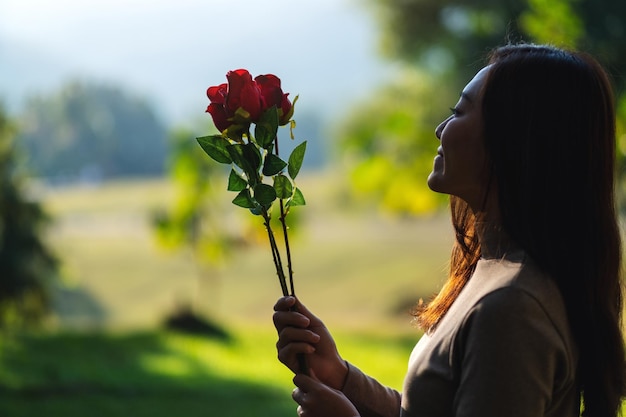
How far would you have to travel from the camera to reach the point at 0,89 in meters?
6.27

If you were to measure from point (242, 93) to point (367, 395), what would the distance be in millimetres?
426

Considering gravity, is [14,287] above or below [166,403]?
above

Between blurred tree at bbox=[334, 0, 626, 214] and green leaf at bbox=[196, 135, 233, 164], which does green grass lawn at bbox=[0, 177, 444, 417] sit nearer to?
blurred tree at bbox=[334, 0, 626, 214]

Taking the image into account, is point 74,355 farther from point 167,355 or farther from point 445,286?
point 445,286

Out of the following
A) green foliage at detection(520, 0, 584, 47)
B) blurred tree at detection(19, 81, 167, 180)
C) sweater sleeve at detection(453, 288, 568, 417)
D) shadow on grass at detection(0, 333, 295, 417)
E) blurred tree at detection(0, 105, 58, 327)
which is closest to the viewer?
sweater sleeve at detection(453, 288, 568, 417)

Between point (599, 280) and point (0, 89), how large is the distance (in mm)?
6093

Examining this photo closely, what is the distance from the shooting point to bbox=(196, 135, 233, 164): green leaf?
986 mm

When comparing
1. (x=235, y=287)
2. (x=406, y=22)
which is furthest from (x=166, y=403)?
(x=406, y=22)

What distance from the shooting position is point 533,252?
2.73 feet

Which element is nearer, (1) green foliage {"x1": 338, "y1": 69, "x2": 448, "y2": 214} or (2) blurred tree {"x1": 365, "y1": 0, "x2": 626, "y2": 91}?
(1) green foliage {"x1": 338, "y1": 69, "x2": 448, "y2": 214}

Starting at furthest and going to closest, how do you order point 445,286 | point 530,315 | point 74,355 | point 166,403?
point 74,355
point 166,403
point 445,286
point 530,315

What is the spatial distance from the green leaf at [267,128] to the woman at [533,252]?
0.66ft

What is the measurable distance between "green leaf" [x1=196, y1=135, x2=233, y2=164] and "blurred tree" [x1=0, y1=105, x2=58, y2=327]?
5505 millimetres

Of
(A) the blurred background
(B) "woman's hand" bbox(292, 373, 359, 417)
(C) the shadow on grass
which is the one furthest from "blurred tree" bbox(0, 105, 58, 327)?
(B) "woman's hand" bbox(292, 373, 359, 417)
